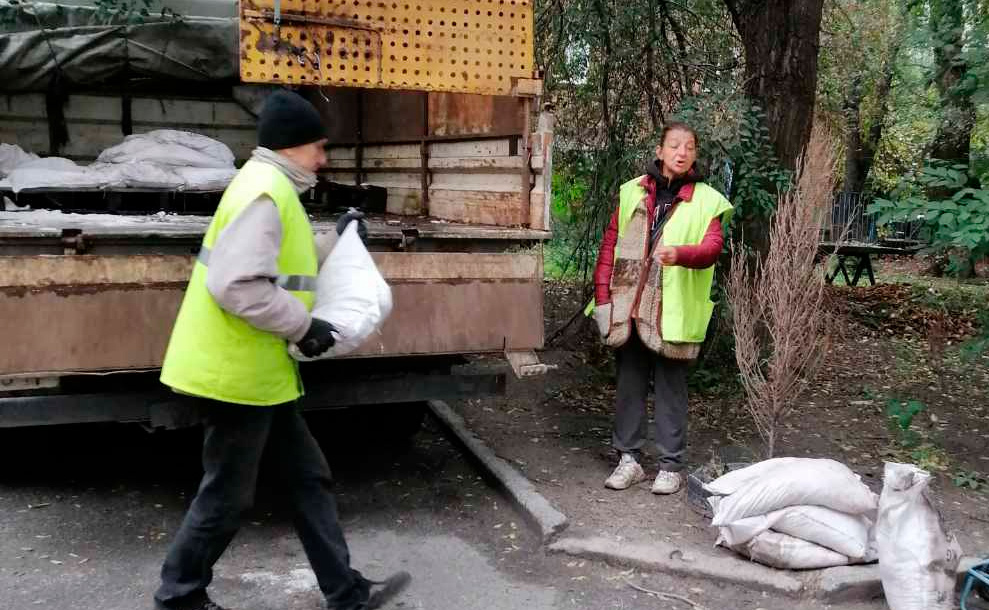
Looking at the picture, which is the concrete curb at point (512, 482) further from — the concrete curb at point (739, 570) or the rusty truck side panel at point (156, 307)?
the rusty truck side panel at point (156, 307)

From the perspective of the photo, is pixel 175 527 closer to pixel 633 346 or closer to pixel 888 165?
pixel 633 346

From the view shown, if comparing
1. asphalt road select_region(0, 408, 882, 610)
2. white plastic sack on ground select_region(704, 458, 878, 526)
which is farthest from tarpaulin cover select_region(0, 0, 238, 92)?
white plastic sack on ground select_region(704, 458, 878, 526)

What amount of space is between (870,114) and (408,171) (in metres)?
14.0

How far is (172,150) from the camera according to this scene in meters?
6.71

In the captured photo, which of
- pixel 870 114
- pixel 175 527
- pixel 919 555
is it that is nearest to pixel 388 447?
pixel 175 527

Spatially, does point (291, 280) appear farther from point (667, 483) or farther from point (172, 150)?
point (172, 150)

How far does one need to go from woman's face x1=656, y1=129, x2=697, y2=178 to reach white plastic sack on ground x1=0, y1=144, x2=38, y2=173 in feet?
14.8

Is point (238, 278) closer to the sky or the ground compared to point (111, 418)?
closer to the sky

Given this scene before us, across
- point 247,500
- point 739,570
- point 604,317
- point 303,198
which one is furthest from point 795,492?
point 303,198

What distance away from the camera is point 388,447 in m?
5.58

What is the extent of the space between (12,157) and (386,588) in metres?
4.77

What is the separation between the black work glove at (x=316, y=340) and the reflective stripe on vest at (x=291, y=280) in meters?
0.14

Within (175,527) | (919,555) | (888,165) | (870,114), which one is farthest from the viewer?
(888,165)

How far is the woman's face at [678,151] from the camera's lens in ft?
14.9
